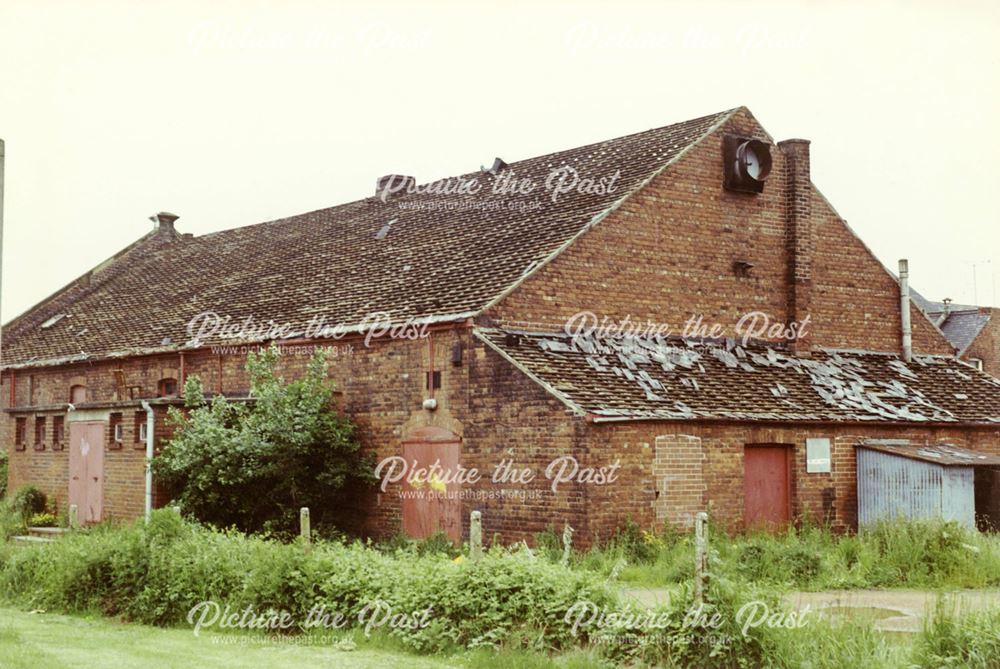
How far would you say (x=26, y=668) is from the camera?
38.9 ft

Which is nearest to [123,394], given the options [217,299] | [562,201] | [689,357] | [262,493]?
[217,299]

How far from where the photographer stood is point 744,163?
25.3 meters

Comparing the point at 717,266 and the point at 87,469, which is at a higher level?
the point at 717,266

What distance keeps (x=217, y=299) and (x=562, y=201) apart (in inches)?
398

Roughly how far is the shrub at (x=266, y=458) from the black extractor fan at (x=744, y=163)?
9.25 metres

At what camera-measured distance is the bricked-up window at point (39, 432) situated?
30555 mm

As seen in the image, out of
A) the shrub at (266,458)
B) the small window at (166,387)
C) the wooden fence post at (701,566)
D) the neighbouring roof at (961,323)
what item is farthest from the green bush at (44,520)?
the neighbouring roof at (961,323)

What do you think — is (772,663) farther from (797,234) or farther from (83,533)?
(797,234)

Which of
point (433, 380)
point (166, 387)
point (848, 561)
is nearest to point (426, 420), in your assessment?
point (433, 380)

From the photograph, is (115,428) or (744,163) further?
(115,428)

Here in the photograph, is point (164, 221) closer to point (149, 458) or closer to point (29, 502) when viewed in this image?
point (29, 502)

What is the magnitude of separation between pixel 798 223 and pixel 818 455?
6.09 m

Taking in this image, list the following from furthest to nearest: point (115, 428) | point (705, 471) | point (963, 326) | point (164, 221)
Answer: point (963, 326)
point (164, 221)
point (115, 428)
point (705, 471)

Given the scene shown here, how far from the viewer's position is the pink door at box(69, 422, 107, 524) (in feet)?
87.7
